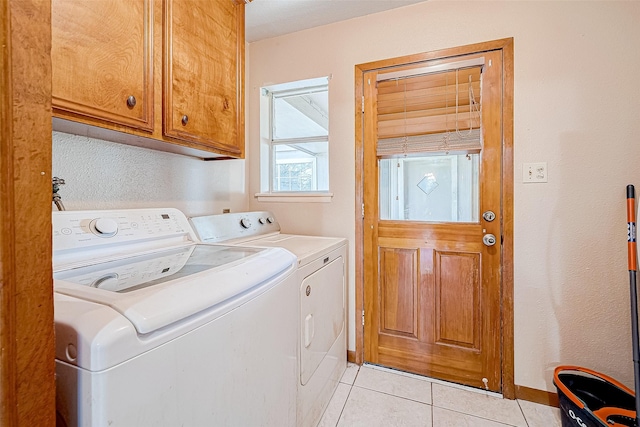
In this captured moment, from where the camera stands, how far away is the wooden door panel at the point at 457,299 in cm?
175

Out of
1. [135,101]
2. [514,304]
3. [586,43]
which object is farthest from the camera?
[514,304]

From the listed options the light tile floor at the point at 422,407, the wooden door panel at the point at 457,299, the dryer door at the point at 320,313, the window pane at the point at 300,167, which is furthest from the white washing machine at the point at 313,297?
the wooden door panel at the point at 457,299

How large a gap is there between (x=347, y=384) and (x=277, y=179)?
1.64 metres

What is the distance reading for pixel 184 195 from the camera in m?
1.77

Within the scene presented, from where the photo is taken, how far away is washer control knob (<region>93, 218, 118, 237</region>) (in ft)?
3.46

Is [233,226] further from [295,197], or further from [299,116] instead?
[299,116]

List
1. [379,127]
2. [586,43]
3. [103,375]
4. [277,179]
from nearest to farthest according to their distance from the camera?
[103,375] < [586,43] < [379,127] < [277,179]

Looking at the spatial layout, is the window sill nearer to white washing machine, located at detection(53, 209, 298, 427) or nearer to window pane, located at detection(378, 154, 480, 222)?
window pane, located at detection(378, 154, 480, 222)

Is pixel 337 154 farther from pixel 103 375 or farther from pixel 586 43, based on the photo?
pixel 103 375

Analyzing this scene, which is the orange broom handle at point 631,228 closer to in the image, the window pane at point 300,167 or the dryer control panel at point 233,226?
the window pane at point 300,167

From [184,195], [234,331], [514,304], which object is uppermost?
[184,195]

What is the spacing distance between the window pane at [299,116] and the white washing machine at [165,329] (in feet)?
5.06

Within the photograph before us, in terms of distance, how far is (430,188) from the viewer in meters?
1.87

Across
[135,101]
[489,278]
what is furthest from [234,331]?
[489,278]
